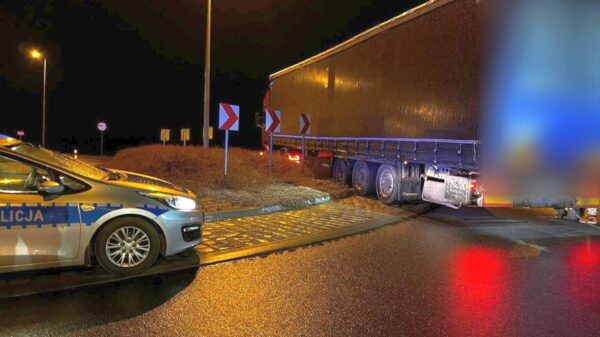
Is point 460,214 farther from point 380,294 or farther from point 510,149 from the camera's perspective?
point 380,294

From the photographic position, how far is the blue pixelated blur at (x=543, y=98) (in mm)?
7055

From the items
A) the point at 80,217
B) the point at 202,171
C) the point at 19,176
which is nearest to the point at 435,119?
the point at 202,171

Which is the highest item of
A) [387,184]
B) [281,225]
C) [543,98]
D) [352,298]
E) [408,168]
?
[543,98]

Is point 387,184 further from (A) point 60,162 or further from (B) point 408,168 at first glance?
(A) point 60,162

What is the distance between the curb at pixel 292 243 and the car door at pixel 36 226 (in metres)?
1.59

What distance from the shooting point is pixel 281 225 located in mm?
8344

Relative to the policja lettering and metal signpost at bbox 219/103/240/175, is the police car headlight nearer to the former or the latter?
the policja lettering

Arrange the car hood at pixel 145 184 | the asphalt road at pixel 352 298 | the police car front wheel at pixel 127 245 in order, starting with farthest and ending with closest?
the car hood at pixel 145 184 → the police car front wheel at pixel 127 245 → the asphalt road at pixel 352 298

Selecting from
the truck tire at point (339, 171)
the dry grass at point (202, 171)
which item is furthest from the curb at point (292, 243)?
the truck tire at point (339, 171)

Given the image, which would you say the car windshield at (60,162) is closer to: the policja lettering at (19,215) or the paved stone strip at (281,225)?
the policja lettering at (19,215)

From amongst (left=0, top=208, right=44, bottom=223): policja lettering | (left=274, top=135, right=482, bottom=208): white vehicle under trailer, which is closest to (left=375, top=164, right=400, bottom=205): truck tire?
(left=274, top=135, right=482, bottom=208): white vehicle under trailer

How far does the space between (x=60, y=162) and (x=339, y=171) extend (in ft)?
33.0

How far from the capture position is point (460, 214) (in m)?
10.5

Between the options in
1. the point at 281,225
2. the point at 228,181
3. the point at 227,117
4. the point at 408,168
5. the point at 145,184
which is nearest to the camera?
the point at 145,184
